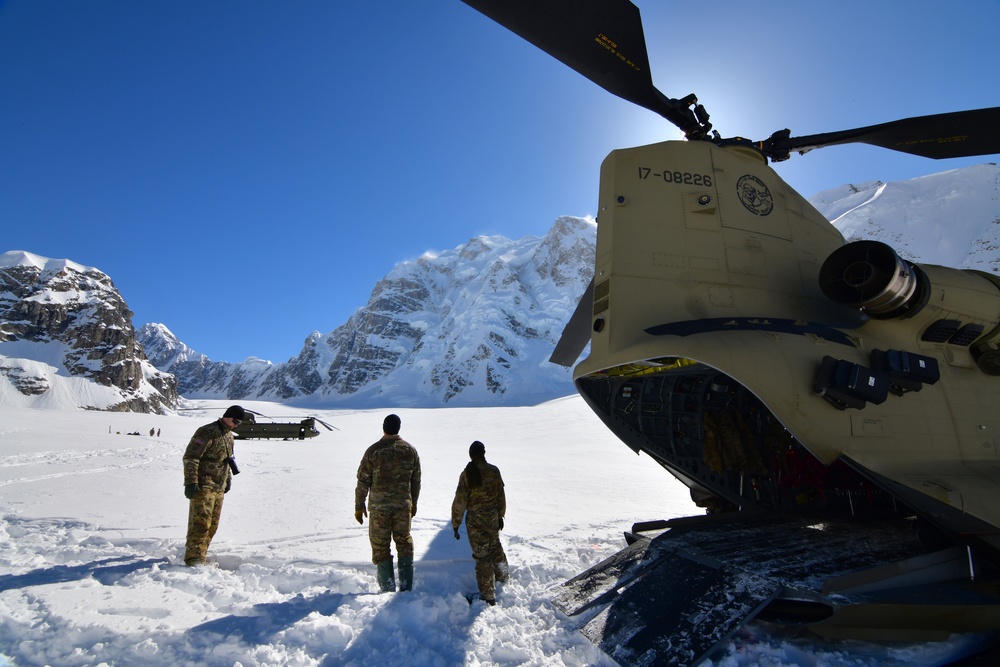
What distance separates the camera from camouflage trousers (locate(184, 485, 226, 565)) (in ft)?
16.2

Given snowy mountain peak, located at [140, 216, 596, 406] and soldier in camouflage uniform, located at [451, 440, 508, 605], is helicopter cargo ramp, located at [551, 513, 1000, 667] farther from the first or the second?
snowy mountain peak, located at [140, 216, 596, 406]

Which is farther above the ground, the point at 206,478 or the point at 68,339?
the point at 68,339

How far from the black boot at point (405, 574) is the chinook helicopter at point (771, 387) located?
1.47 meters

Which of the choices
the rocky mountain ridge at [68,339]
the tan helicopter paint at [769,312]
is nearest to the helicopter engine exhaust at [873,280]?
the tan helicopter paint at [769,312]

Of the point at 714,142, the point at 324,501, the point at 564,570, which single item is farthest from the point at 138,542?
the point at 714,142

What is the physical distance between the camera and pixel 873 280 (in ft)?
15.7

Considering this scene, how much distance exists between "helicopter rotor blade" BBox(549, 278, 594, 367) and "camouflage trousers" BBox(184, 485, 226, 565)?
437cm

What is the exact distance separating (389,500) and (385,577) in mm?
733

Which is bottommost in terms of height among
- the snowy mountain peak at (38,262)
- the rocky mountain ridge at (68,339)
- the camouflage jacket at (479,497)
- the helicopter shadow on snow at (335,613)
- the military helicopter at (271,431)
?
the helicopter shadow on snow at (335,613)

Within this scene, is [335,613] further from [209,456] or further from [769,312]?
[769,312]

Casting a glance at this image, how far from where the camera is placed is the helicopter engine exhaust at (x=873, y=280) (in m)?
4.71

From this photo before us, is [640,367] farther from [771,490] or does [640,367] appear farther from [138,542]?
[138,542]

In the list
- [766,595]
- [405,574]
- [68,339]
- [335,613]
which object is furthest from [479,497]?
[68,339]

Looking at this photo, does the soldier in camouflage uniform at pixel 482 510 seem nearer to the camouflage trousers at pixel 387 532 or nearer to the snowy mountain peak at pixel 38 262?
the camouflage trousers at pixel 387 532
